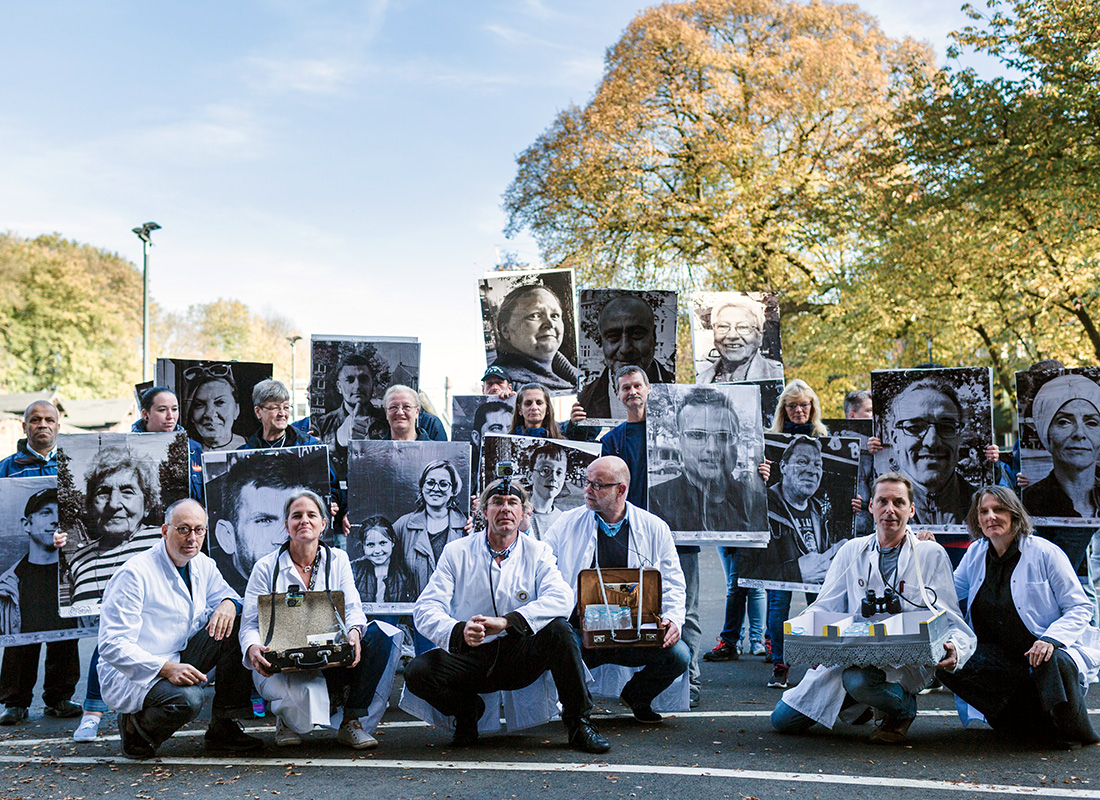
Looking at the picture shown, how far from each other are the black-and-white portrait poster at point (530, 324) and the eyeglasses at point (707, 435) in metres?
1.64

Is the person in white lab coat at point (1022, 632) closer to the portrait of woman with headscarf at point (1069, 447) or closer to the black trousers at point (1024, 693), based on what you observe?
the black trousers at point (1024, 693)

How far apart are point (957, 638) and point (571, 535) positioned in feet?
7.57

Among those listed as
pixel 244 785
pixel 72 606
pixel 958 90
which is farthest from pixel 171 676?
pixel 958 90

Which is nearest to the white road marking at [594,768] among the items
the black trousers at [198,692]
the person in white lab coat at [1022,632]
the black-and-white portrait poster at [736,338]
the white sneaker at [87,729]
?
the black trousers at [198,692]

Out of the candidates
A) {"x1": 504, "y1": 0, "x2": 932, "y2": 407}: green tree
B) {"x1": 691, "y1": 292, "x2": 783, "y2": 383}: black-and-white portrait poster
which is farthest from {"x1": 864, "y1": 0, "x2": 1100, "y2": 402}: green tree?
{"x1": 691, "y1": 292, "x2": 783, "y2": 383}: black-and-white portrait poster

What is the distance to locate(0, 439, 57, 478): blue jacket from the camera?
6.92m

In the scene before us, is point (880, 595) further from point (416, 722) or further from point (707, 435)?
point (416, 722)

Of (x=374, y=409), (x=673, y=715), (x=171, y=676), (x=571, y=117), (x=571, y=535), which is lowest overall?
(x=673, y=715)

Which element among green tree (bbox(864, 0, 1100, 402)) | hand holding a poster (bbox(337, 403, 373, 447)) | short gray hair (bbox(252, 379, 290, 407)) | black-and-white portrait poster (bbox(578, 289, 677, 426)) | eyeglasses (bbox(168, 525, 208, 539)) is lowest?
eyeglasses (bbox(168, 525, 208, 539))

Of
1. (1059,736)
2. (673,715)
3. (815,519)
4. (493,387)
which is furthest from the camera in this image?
(493,387)

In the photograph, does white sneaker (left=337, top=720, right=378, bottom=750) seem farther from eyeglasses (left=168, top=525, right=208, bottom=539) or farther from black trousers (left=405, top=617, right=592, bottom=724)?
eyeglasses (left=168, top=525, right=208, bottom=539)

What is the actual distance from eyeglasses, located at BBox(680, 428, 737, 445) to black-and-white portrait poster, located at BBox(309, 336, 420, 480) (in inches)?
90.2

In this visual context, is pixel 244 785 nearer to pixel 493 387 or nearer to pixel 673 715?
pixel 673 715

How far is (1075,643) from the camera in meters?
5.47
